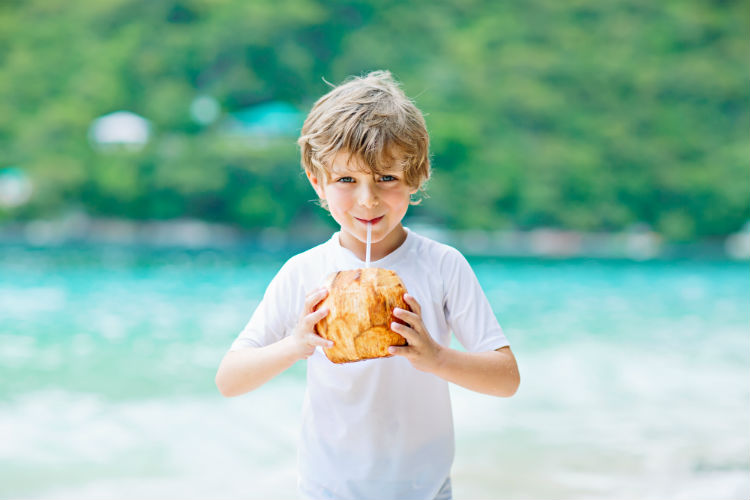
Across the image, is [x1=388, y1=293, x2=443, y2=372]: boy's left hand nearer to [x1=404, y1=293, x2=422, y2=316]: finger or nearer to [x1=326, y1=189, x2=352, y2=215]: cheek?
[x1=404, y1=293, x2=422, y2=316]: finger

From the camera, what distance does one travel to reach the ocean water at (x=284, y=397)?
3488 millimetres

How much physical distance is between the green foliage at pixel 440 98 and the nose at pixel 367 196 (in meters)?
12.1

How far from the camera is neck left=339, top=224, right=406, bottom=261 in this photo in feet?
3.46

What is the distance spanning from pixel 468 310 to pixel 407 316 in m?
0.16

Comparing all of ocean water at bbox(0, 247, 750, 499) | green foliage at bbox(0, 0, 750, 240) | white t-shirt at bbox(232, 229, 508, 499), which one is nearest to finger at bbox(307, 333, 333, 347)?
white t-shirt at bbox(232, 229, 508, 499)

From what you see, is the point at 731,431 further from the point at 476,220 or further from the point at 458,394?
the point at 476,220

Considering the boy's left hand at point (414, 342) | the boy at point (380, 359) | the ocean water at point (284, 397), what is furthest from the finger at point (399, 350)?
the ocean water at point (284, 397)

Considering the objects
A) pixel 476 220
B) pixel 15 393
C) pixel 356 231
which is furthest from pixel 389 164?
pixel 476 220

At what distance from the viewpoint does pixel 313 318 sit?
887 millimetres

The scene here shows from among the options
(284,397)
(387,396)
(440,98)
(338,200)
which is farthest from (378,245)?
(440,98)

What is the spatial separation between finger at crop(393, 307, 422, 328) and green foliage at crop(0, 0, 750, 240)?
12.2 meters

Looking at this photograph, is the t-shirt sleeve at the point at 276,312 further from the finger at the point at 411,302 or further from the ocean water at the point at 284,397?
the ocean water at the point at 284,397

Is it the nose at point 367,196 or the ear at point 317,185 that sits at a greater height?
the ear at point 317,185

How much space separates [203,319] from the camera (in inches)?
285
